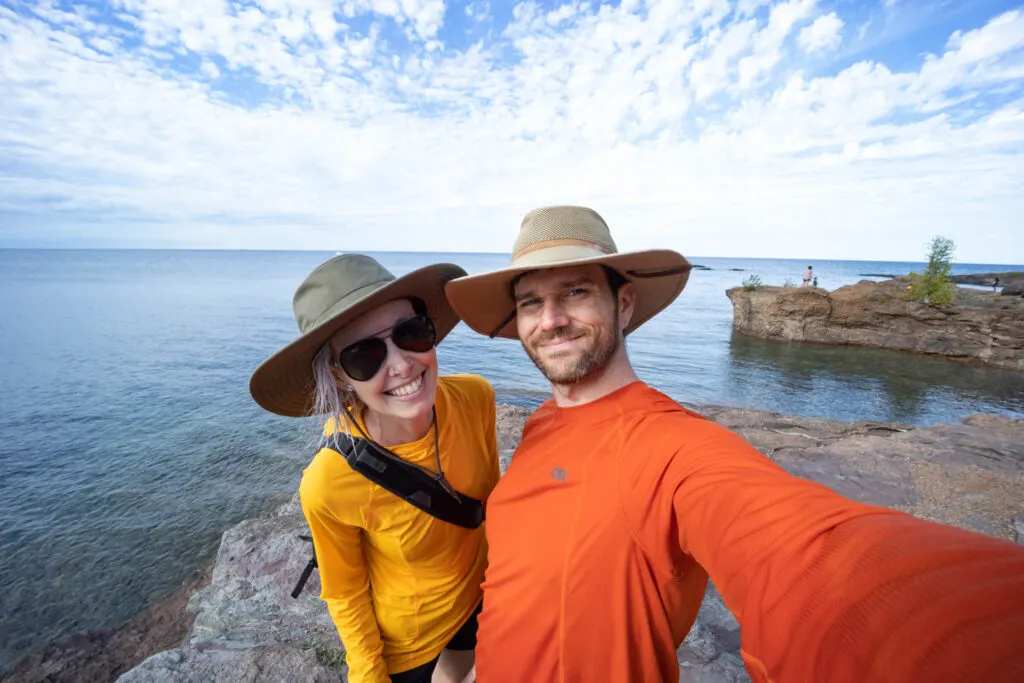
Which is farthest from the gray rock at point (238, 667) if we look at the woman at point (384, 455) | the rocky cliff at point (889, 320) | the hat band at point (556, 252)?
the rocky cliff at point (889, 320)

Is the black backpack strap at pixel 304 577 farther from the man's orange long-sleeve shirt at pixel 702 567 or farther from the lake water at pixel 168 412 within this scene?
the lake water at pixel 168 412

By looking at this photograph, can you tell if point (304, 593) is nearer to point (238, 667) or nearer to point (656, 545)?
point (238, 667)

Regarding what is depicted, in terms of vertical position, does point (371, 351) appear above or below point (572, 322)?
below

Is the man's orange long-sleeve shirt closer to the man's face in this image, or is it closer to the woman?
the man's face

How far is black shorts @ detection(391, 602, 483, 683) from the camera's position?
2467 millimetres

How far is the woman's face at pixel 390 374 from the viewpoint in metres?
2.14

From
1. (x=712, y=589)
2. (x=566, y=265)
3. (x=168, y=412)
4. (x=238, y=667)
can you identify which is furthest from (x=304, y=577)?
(x=168, y=412)

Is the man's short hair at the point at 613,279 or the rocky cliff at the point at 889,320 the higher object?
the man's short hair at the point at 613,279

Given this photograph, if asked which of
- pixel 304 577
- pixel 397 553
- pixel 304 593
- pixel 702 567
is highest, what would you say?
pixel 702 567

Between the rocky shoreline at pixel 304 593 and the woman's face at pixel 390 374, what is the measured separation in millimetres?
2679

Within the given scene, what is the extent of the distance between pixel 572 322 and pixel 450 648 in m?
2.25

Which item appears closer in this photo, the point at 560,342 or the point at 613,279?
the point at 560,342

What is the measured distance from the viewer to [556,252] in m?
1.99

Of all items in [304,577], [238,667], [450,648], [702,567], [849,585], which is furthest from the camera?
[238,667]
